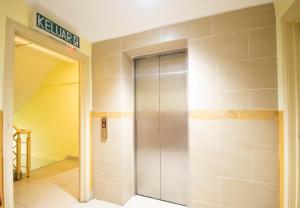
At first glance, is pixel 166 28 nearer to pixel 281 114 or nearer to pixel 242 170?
pixel 281 114

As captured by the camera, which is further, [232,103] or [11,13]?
[232,103]

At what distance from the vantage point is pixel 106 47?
8.04 ft

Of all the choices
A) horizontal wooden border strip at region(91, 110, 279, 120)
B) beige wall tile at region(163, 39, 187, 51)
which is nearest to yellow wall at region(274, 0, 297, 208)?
horizontal wooden border strip at region(91, 110, 279, 120)

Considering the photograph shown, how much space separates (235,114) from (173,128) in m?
0.87

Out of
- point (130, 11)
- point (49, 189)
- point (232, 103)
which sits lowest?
point (49, 189)

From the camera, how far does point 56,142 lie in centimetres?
464

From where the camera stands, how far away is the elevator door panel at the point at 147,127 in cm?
245

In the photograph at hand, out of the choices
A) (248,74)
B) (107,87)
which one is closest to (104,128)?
(107,87)

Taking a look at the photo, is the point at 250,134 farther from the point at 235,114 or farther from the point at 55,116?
the point at 55,116

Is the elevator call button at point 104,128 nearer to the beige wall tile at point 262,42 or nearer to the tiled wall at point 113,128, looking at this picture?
the tiled wall at point 113,128

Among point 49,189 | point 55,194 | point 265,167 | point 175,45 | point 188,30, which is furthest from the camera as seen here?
point 49,189

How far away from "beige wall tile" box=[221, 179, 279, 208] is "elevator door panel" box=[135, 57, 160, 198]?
98 centimetres

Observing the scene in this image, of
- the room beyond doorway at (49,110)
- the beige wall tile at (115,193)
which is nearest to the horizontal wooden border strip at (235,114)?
the beige wall tile at (115,193)

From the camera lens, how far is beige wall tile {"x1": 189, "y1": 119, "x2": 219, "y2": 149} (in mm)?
1853
